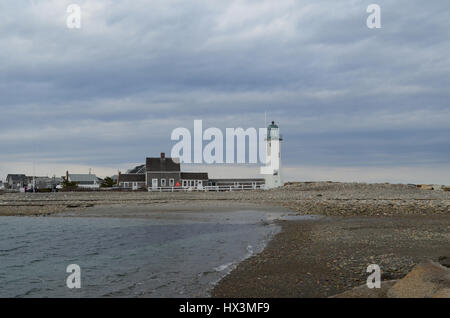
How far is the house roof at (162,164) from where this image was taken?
206 feet

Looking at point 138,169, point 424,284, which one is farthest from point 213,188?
point 424,284

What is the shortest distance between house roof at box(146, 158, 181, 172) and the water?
41832 mm

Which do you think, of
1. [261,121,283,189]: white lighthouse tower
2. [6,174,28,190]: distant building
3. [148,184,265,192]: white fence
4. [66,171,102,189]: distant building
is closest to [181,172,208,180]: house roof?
[148,184,265,192]: white fence

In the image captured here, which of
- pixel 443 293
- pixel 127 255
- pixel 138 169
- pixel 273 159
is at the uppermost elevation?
pixel 273 159

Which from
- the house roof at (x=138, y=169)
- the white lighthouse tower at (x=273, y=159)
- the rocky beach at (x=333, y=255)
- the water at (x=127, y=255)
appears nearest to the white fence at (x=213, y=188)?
the white lighthouse tower at (x=273, y=159)

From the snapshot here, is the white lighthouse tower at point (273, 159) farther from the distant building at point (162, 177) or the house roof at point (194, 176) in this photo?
the house roof at point (194, 176)

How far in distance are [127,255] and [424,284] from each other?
28.3ft

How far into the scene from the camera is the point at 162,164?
208 ft

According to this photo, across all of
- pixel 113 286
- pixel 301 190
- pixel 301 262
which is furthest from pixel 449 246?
pixel 301 190

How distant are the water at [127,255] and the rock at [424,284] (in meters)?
3.40

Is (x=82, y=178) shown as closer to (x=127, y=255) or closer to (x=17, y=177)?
(x=17, y=177)

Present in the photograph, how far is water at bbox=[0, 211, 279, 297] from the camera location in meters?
8.43

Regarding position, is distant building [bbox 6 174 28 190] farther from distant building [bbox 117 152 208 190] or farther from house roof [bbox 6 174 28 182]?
distant building [bbox 117 152 208 190]
